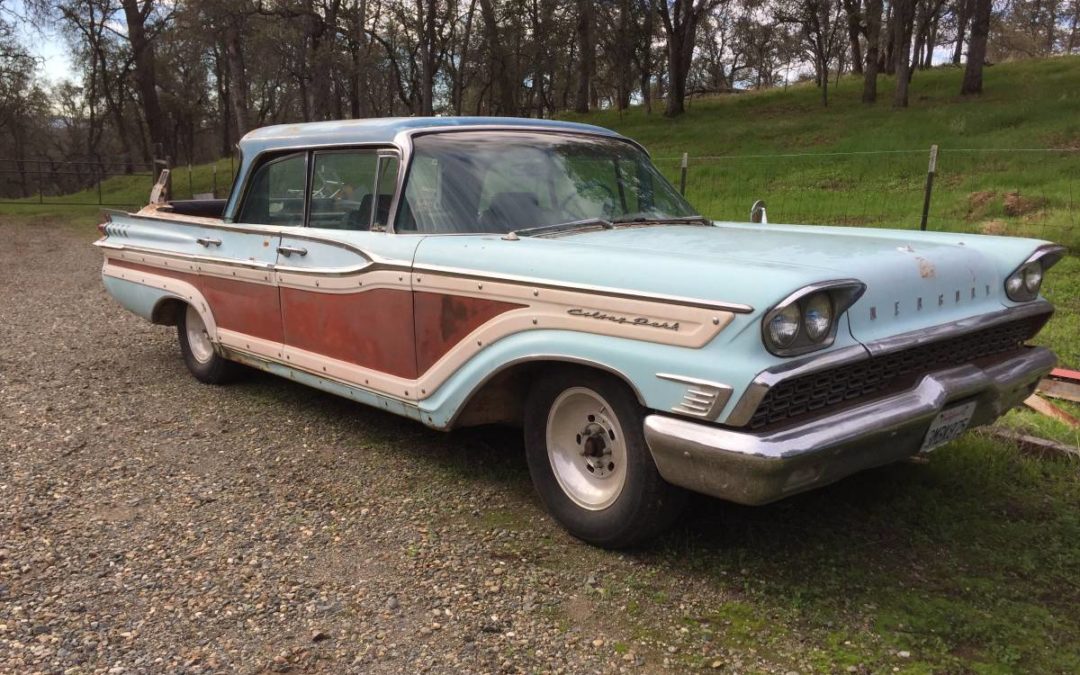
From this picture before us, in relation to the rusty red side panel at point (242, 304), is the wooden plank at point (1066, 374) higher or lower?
lower

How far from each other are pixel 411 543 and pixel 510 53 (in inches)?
1105

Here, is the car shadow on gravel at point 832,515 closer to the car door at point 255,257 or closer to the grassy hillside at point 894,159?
the car door at point 255,257

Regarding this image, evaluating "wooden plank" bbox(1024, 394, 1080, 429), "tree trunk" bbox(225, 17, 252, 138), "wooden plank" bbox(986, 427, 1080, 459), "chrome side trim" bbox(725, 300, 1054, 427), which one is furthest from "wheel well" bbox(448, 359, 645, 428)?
"tree trunk" bbox(225, 17, 252, 138)

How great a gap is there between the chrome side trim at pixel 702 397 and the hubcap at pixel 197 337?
403 cm

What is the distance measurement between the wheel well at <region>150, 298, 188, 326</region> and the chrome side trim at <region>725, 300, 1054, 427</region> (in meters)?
4.52

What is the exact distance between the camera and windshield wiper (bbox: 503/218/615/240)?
12.2 ft

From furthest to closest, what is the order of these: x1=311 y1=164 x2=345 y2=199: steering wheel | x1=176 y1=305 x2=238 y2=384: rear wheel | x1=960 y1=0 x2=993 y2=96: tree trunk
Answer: x1=960 y1=0 x2=993 y2=96: tree trunk < x1=176 y1=305 x2=238 y2=384: rear wheel < x1=311 y1=164 x2=345 y2=199: steering wheel

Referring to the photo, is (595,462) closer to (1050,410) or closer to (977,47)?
(1050,410)

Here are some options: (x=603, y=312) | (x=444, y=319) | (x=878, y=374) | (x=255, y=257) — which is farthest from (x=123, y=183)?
(x=878, y=374)

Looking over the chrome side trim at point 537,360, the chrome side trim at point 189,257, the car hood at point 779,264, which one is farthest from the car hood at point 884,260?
the chrome side trim at point 189,257

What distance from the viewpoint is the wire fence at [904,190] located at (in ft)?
35.4

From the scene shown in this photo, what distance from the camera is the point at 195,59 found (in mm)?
25062

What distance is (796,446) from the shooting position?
258 centimetres

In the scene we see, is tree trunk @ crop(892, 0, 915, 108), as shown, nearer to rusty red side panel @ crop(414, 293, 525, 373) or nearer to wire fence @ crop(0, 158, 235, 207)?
wire fence @ crop(0, 158, 235, 207)
